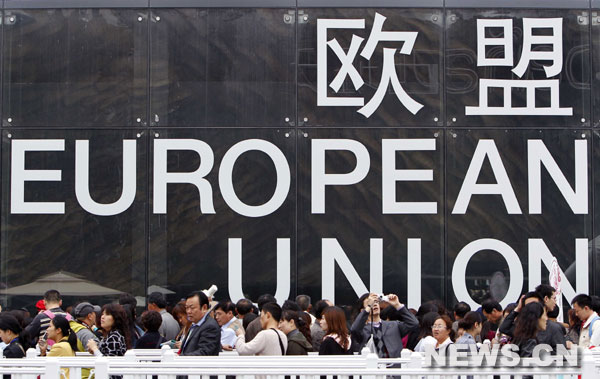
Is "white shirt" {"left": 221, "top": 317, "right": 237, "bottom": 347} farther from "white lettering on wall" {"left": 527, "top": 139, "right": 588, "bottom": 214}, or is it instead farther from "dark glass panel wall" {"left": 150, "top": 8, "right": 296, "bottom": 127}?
"white lettering on wall" {"left": 527, "top": 139, "right": 588, "bottom": 214}

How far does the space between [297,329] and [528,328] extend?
242 centimetres

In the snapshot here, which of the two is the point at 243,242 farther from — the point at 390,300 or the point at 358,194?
the point at 390,300

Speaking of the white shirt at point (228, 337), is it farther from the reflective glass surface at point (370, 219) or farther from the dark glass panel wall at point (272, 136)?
the reflective glass surface at point (370, 219)

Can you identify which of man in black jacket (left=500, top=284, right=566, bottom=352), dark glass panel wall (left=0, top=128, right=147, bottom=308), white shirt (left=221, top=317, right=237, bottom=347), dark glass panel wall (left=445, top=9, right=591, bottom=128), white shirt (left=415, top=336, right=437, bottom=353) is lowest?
white shirt (left=221, top=317, right=237, bottom=347)

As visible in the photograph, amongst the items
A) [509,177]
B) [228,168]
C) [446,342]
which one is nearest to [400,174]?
[509,177]

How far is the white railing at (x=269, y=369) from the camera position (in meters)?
7.25

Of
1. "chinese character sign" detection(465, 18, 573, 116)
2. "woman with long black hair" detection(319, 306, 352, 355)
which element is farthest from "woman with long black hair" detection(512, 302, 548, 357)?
"chinese character sign" detection(465, 18, 573, 116)

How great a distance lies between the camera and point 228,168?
14289 millimetres

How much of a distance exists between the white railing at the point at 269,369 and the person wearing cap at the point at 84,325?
221 centimetres

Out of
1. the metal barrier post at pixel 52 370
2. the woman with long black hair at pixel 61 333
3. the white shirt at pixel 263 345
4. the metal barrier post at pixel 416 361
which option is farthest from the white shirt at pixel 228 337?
the metal barrier post at pixel 52 370

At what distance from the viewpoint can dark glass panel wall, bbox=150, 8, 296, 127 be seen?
47.4 ft

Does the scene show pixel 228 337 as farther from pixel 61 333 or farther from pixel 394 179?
pixel 394 179

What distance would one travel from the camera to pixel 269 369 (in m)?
7.36

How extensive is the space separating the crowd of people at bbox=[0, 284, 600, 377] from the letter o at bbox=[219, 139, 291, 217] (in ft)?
7.14
